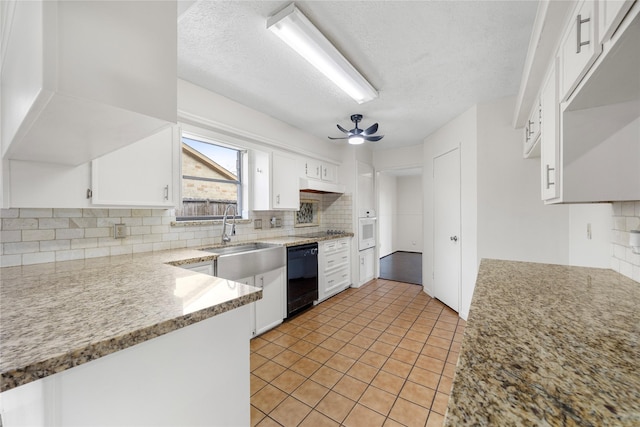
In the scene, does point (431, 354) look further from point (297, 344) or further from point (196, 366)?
point (196, 366)

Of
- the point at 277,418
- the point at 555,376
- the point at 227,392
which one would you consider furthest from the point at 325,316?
the point at 555,376

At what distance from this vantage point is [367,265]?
15.5ft

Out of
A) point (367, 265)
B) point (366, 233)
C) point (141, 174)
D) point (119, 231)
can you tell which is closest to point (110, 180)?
point (141, 174)

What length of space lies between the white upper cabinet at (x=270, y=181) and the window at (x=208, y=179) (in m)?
0.22

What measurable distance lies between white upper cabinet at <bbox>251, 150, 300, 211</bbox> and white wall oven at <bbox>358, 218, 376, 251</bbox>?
163 cm

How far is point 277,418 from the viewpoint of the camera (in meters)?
1.62

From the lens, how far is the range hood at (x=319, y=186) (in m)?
3.65

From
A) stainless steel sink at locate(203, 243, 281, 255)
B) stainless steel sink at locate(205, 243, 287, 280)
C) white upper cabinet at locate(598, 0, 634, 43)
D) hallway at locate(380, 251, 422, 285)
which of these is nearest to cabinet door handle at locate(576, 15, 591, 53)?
white upper cabinet at locate(598, 0, 634, 43)

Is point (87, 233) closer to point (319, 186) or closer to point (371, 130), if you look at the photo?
point (319, 186)

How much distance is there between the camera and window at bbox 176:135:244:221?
2.72 m

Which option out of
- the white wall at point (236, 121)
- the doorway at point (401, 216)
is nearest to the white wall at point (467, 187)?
the white wall at point (236, 121)

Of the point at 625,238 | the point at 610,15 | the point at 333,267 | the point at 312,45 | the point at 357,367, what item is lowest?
the point at 357,367

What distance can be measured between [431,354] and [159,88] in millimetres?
2737

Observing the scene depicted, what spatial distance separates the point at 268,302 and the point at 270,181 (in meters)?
1.43
